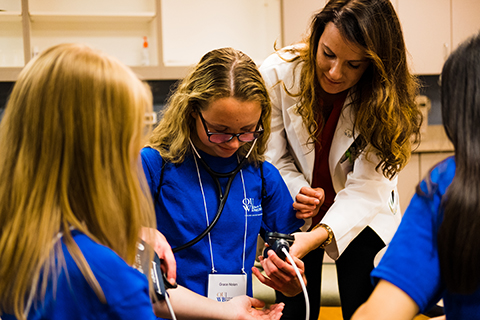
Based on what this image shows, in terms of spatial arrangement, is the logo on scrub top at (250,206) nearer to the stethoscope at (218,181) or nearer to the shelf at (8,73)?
the stethoscope at (218,181)

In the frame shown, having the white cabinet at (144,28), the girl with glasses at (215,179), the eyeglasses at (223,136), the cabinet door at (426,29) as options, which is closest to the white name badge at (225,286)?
the girl with glasses at (215,179)

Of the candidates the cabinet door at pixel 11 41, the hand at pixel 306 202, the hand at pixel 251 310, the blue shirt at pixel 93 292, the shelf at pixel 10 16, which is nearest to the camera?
the blue shirt at pixel 93 292

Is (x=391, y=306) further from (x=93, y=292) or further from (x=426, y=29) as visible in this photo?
(x=426, y=29)

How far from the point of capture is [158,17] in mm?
3322

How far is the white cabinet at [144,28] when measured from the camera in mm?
3262

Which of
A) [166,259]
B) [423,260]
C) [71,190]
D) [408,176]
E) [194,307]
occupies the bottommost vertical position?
[408,176]

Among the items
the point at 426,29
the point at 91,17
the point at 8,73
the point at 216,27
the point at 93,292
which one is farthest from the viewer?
the point at 426,29

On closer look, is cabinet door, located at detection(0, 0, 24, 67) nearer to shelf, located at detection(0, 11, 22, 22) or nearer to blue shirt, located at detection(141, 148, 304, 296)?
shelf, located at detection(0, 11, 22, 22)

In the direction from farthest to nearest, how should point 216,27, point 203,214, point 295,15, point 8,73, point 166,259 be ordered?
point 216,27, point 295,15, point 8,73, point 203,214, point 166,259

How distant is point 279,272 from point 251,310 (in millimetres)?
123

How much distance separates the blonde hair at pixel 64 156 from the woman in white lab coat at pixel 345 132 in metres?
0.71

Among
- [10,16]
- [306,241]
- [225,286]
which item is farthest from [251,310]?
[10,16]

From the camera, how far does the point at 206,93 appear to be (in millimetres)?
1219

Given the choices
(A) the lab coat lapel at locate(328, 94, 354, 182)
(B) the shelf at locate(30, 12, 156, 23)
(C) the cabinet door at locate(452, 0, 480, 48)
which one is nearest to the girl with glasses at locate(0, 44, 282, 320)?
(A) the lab coat lapel at locate(328, 94, 354, 182)
